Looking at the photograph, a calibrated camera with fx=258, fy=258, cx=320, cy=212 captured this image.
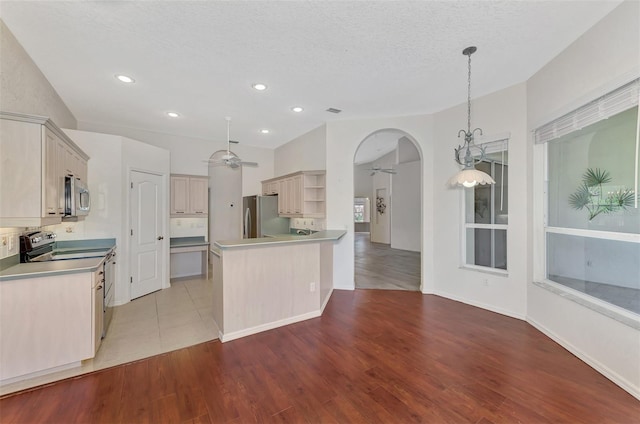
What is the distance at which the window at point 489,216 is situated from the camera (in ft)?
12.0

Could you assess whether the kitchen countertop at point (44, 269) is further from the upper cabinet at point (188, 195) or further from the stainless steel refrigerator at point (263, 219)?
the stainless steel refrigerator at point (263, 219)

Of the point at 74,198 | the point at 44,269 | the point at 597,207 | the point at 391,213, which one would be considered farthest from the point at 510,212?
the point at 391,213

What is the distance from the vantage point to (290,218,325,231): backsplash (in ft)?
16.8

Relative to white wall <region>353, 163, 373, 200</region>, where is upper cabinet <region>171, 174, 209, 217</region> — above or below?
below

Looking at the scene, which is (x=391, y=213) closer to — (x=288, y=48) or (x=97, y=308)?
(x=288, y=48)

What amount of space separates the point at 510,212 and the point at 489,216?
1.10 ft

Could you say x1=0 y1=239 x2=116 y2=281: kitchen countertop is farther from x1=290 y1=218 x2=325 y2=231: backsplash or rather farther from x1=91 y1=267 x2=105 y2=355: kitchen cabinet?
x1=290 y1=218 x2=325 y2=231: backsplash

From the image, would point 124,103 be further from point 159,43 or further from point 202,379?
point 202,379

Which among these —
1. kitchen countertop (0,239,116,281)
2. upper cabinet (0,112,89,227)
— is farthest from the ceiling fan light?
upper cabinet (0,112,89,227)

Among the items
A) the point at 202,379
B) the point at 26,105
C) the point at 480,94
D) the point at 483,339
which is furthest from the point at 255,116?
the point at 483,339

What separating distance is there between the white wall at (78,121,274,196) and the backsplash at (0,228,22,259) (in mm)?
3042

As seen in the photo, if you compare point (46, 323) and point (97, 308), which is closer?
point (46, 323)

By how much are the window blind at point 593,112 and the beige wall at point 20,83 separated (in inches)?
208

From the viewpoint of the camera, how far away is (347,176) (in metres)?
4.73
